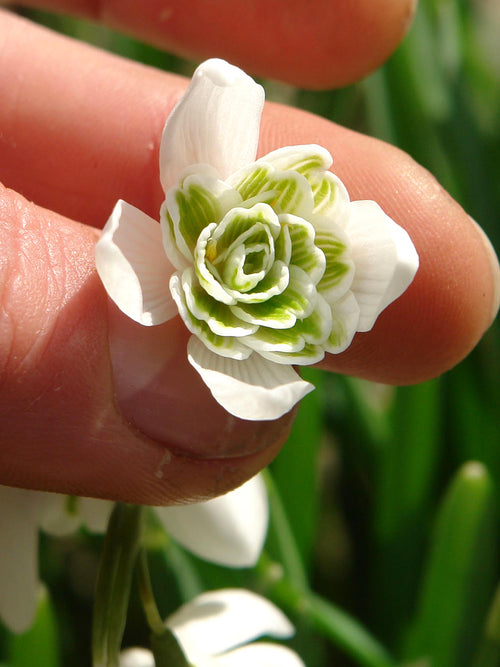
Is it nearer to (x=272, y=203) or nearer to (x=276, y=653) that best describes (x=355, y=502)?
(x=276, y=653)

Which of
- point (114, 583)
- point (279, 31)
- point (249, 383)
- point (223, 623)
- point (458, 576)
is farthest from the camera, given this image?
point (279, 31)

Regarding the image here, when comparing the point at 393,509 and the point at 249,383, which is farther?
the point at 393,509

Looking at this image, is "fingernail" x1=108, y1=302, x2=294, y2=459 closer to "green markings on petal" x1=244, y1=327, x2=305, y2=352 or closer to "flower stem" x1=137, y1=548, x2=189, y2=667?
"green markings on petal" x1=244, y1=327, x2=305, y2=352

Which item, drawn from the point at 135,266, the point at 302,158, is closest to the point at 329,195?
the point at 302,158

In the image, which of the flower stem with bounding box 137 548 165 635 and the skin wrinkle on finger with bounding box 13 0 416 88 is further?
the skin wrinkle on finger with bounding box 13 0 416 88

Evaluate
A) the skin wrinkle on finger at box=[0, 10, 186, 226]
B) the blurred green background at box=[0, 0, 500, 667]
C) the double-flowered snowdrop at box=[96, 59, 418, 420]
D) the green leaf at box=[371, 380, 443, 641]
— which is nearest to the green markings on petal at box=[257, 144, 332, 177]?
the double-flowered snowdrop at box=[96, 59, 418, 420]

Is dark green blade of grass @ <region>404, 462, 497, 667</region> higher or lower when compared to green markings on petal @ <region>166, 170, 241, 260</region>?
lower

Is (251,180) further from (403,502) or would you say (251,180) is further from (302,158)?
(403,502)

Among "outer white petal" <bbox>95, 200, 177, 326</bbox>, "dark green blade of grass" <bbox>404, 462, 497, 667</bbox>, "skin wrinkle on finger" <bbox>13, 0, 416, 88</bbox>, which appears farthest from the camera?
"skin wrinkle on finger" <bbox>13, 0, 416, 88</bbox>
